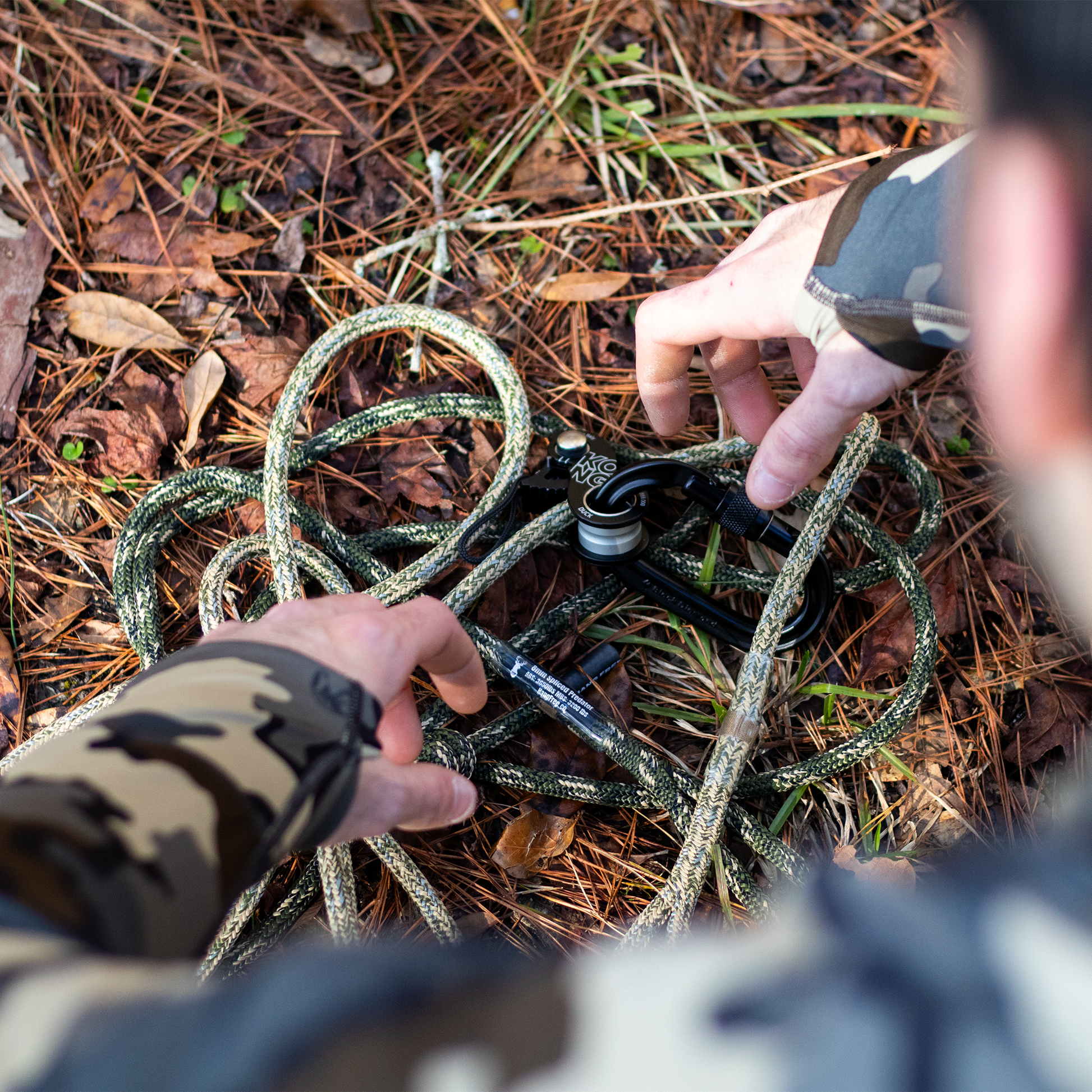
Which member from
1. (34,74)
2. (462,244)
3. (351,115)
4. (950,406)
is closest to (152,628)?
(462,244)

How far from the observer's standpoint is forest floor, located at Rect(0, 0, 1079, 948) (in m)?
1.35

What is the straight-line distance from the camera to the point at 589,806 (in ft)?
4.36

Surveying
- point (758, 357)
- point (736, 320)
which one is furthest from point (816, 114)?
point (736, 320)

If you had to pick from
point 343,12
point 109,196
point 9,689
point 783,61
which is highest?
point 343,12

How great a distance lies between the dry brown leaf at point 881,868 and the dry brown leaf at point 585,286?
3.86ft

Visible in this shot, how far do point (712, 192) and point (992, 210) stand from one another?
1414 mm

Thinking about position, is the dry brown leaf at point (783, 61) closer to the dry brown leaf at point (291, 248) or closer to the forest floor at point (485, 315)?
the forest floor at point (485, 315)

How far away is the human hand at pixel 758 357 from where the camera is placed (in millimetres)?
1021

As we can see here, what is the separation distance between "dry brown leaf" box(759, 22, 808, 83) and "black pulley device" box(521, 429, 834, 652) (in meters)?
1.18

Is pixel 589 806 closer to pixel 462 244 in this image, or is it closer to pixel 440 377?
pixel 440 377

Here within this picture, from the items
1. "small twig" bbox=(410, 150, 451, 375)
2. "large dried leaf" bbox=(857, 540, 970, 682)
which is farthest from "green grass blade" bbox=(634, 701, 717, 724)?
"small twig" bbox=(410, 150, 451, 375)

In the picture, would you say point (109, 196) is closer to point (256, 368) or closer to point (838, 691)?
point (256, 368)

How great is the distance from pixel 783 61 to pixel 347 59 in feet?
3.42

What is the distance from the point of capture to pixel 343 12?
1794mm
